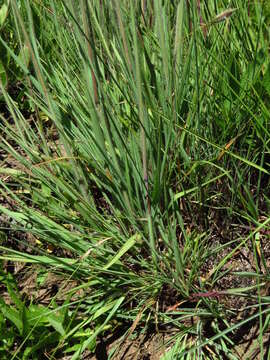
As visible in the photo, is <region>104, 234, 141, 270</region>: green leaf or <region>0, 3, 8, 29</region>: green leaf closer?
<region>104, 234, 141, 270</region>: green leaf

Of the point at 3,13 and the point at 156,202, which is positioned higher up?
the point at 3,13

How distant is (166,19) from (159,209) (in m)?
0.43

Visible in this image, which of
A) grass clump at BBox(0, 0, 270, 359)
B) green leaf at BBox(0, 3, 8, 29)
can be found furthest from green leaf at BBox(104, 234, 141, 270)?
green leaf at BBox(0, 3, 8, 29)

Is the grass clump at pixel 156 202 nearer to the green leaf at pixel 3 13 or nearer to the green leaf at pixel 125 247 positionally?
the green leaf at pixel 125 247

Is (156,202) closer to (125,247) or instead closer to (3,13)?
(125,247)

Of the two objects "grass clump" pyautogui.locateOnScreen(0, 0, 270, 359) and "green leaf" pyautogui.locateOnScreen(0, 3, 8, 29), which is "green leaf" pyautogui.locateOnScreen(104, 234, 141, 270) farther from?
"green leaf" pyautogui.locateOnScreen(0, 3, 8, 29)

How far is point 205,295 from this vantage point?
1041 mm

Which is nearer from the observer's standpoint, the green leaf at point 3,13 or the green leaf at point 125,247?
the green leaf at point 125,247

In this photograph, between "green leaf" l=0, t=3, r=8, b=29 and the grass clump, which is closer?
the grass clump

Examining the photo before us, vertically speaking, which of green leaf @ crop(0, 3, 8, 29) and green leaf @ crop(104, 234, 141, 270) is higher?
green leaf @ crop(0, 3, 8, 29)

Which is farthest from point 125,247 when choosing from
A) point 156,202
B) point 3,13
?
point 3,13

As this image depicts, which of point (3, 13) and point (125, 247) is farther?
point (3, 13)

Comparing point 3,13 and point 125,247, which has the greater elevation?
point 3,13

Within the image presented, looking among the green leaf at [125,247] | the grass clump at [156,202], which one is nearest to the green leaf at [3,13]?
the grass clump at [156,202]
